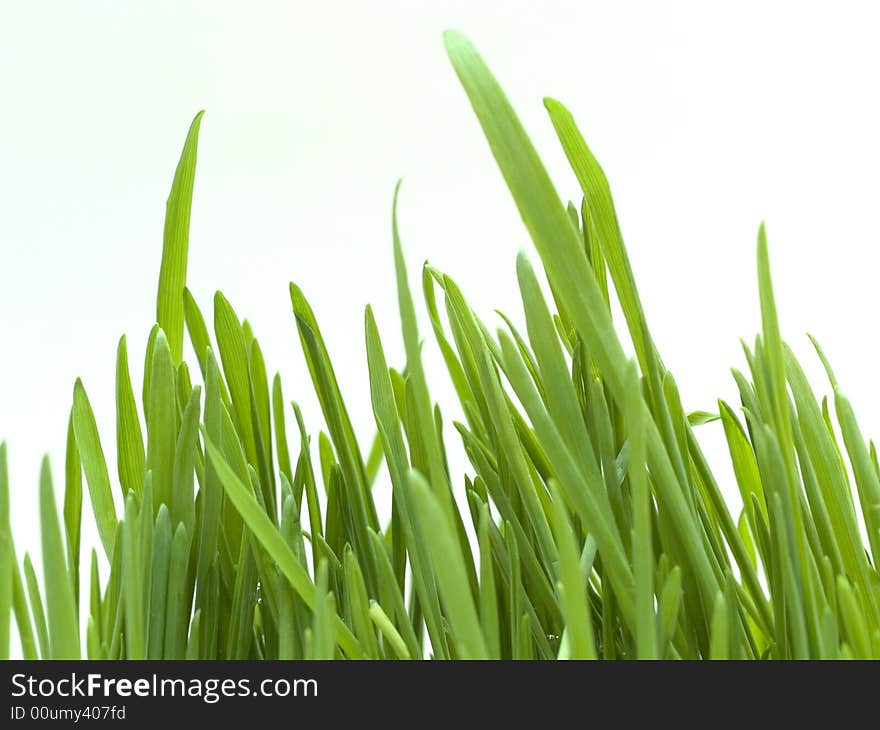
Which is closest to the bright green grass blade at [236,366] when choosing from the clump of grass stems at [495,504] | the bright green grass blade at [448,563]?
the clump of grass stems at [495,504]

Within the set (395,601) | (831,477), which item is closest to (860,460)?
(831,477)

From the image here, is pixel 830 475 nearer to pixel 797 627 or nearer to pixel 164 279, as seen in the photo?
pixel 797 627

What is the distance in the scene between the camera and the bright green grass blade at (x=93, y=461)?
0.21 m

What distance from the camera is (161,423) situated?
0.19 meters

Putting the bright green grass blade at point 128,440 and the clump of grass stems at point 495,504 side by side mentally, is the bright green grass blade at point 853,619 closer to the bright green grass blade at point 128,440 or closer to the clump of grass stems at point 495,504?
the clump of grass stems at point 495,504

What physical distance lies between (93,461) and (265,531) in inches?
3.1

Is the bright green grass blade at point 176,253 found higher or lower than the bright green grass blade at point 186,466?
higher

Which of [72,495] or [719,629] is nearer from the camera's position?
[719,629]

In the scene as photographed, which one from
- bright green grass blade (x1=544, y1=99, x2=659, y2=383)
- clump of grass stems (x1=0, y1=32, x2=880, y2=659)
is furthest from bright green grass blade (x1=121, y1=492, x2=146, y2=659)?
bright green grass blade (x1=544, y1=99, x2=659, y2=383)

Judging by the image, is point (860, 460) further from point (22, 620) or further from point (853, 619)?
point (22, 620)

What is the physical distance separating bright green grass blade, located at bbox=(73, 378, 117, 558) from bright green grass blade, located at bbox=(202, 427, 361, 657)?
0.06 metres

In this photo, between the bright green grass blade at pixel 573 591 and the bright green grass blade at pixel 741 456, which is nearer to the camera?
the bright green grass blade at pixel 573 591

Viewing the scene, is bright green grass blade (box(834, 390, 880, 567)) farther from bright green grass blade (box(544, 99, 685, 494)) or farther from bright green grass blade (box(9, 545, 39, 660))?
bright green grass blade (box(9, 545, 39, 660))

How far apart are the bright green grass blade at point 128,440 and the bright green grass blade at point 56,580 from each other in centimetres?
8
